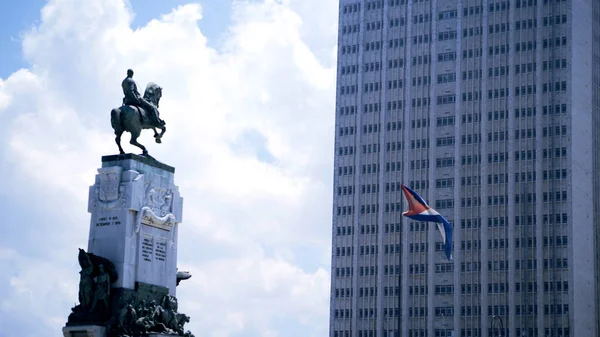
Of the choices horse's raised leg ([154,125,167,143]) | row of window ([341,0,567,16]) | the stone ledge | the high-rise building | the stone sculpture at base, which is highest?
row of window ([341,0,567,16])

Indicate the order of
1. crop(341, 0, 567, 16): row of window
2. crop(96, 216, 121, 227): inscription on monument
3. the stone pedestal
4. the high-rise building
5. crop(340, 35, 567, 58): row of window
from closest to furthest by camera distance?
the stone pedestal → crop(96, 216, 121, 227): inscription on monument → the high-rise building → crop(340, 35, 567, 58): row of window → crop(341, 0, 567, 16): row of window

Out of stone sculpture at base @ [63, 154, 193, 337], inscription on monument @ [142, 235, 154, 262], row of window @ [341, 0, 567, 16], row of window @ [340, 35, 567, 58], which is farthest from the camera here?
row of window @ [341, 0, 567, 16]

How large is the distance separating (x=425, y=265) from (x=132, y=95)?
11671cm

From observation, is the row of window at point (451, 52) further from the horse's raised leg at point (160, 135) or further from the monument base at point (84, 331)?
the monument base at point (84, 331)

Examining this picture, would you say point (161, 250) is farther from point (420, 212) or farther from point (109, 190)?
point (420, 212)

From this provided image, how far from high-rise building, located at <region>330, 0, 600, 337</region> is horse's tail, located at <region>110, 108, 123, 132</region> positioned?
11279 centimetres

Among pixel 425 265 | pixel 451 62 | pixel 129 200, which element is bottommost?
pixel 129 200

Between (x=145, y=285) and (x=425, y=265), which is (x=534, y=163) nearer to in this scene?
(x=425, y=265)

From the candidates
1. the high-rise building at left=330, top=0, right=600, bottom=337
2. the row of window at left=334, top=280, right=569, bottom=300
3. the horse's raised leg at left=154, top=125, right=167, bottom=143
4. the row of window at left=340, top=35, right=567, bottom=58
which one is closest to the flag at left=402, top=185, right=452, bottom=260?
the horse's raised leg at left=154, top=125, right=167, bottom=143

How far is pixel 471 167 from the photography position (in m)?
178

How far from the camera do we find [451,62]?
18162cm

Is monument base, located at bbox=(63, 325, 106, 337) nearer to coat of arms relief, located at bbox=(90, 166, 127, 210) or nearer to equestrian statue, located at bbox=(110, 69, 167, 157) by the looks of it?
coat of arms relief, located at bbox=(90, 166, 127, 210)

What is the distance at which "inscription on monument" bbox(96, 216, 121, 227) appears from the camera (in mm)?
64250

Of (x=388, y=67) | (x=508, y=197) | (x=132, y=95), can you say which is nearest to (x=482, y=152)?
(x=508, y=197)
